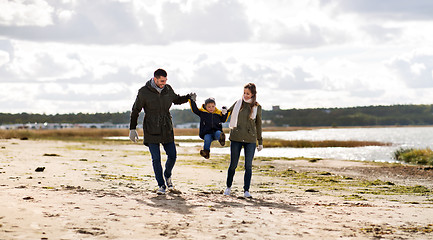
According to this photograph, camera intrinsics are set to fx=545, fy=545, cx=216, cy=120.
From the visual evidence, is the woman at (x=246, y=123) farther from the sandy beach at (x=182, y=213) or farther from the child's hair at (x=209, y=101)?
the sandy beach at (x=182, y=213)

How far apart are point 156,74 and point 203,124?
156 cm

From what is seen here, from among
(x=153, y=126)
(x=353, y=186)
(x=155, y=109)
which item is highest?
(x=155, y=109)

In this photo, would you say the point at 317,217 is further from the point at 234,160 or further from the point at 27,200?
the point at 27,200

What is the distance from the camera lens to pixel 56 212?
26.3ft

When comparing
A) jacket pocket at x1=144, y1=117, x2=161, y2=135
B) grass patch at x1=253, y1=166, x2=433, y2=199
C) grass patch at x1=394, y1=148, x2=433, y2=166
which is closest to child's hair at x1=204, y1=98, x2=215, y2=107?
jacket pocket at x1=144, y1=117, x2=161, y2=135

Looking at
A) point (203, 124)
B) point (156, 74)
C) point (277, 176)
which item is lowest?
point (277, 176)

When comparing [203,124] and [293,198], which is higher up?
[203,124]

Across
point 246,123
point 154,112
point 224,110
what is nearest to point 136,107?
point 154,112

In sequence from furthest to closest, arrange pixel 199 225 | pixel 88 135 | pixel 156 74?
pixel 88 135, pixel 156 74, pixel 199 225

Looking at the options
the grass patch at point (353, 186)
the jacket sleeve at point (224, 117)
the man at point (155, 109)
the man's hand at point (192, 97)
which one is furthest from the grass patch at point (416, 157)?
the man at point (155, 109)

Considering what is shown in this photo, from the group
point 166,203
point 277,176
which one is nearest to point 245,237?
point 166,203

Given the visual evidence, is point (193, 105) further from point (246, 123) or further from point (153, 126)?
point (246, 123)

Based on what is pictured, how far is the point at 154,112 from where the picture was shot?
10.2m

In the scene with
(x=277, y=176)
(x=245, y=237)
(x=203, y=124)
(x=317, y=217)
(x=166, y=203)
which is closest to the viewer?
(x=245, y=237)
